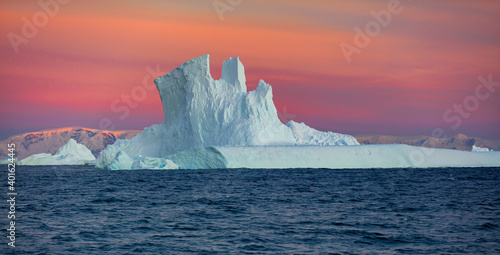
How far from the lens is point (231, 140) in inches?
1678

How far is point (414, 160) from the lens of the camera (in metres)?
41.8

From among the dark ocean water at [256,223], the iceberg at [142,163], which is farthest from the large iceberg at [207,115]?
the dark ocean water at [256,223]

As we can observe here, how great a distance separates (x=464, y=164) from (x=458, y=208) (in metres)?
28.8

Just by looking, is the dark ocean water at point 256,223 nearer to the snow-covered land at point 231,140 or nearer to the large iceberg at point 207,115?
the snow-covered land at point 231,140

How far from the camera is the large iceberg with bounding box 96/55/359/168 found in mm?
43531

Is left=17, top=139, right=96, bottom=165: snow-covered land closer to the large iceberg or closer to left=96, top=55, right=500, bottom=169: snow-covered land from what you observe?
left=96, top=55, right=500, bottom=169: snow-covered land

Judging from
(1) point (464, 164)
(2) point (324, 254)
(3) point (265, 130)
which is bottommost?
(2) point (324, 254)

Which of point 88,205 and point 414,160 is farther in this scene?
point 414,160

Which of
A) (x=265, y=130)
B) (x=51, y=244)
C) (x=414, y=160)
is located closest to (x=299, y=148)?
(x=265, y=130)

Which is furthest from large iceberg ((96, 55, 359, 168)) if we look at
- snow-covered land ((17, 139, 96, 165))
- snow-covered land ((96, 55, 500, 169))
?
snow-covered land ((17, 139, 96, 165))

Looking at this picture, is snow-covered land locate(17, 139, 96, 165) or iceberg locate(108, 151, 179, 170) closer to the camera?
iceberg locate(108, 151, 179, 170)

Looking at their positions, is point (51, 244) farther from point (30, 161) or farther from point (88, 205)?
point (30, 161)

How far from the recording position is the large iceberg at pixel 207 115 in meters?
43.5

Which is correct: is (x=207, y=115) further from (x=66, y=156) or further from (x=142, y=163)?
(x=66, y=156)
